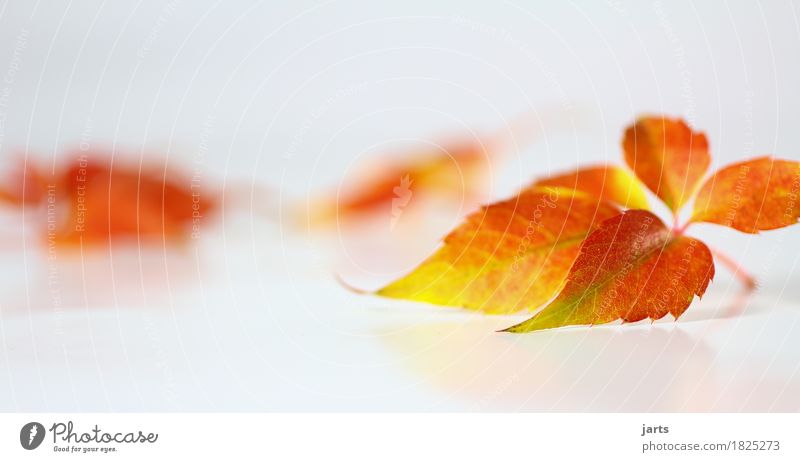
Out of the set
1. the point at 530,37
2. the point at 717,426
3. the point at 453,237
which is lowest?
the point at 717,426

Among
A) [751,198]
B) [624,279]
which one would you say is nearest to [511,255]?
[624,279]

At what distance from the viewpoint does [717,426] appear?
26.4 inches

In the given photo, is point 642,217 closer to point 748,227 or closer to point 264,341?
point 748,227

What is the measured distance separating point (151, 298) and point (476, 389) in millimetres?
252

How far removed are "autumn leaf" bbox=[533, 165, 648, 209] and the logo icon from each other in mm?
390

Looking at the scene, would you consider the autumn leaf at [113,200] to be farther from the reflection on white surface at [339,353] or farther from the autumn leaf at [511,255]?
the autumn leaf at [511,255]

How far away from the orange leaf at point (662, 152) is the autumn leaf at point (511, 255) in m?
0.05

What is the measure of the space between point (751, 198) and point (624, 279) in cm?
12

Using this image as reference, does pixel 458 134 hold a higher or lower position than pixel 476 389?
higher

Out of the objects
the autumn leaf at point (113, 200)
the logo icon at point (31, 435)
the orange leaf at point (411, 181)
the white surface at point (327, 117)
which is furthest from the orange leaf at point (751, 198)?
the logo icon at point (31, 435)

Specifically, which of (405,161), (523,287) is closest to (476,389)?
(523,287)

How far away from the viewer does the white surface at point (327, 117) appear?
2.34 feet

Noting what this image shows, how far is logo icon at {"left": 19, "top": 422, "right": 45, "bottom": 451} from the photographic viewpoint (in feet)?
2.15

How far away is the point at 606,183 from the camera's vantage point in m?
0.75
